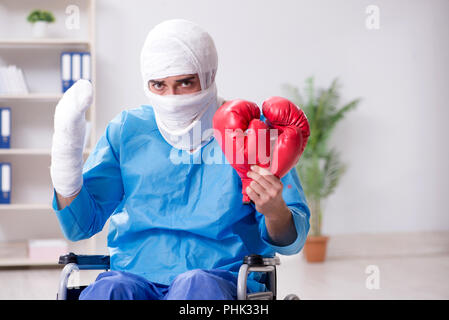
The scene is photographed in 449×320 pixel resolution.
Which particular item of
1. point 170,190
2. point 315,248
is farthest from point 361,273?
point 170,190

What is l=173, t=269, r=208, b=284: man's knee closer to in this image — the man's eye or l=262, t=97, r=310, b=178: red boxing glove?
l=262, t=97, r=310, b=178: red boxing glove

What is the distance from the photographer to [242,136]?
149 centimetres

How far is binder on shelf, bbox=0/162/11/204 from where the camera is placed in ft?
14.7

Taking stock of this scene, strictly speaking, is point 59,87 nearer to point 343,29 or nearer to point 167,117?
point 343,29

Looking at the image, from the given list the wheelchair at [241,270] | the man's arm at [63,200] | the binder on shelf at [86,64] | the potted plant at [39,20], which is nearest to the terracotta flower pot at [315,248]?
the binder on shelf at [86,64]

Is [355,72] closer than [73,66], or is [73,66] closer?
[73,66]

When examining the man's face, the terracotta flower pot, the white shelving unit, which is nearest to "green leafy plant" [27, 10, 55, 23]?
the white shelving unit

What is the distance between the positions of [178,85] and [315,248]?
11.0 feet

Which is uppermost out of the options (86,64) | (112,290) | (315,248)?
(86,64)

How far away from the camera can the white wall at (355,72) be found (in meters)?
4.78

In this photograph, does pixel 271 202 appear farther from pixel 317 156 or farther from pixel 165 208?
pixel 317 156

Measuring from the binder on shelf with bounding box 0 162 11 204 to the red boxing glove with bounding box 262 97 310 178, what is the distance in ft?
11.0

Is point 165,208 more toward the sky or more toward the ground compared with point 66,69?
more toward the ground
